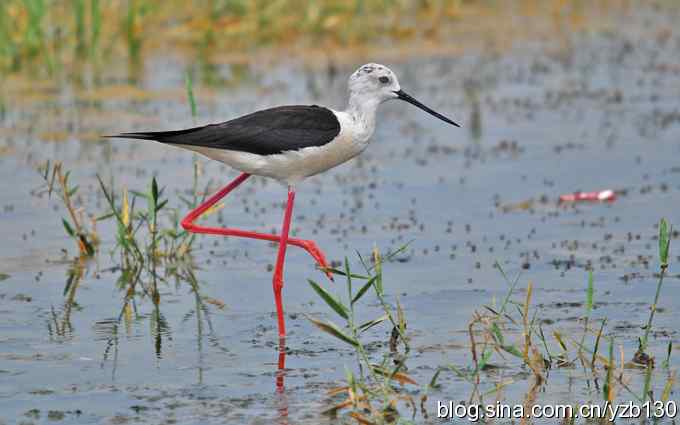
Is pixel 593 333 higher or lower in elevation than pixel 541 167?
lower

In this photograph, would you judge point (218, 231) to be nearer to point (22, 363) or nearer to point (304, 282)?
point (304, 282)

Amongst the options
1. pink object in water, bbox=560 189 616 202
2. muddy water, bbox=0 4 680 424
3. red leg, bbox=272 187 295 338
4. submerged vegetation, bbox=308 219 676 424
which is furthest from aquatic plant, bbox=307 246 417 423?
pink object in water, bbox=560 189 616 202

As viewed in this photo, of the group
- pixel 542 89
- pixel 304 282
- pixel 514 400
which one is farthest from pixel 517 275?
pixel 542 89

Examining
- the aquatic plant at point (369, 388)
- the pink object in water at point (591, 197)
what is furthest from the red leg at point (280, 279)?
the pink object in water at point (591, 197)

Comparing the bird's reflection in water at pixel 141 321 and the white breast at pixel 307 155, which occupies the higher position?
the white breast at pixel 307 155

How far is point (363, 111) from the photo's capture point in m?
7.61

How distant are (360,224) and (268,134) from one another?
6.26 ft

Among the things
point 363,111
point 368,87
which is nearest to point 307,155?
point 363,111

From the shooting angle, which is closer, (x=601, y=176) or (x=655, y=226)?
(x=655, y=226)

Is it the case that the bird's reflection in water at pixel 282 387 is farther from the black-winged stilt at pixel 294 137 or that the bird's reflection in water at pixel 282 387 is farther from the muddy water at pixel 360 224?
the black-winged stilt at pixel 294 137

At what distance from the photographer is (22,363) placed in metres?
6.48

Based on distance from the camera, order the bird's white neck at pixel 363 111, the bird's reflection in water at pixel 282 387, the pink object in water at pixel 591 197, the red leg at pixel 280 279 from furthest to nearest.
Answer: the pink object in water at pixel 591 197, the bird's white neck at pixel 363 111, the red leg at pixel 280 279, the bird's reflection in water at pixel 282 387

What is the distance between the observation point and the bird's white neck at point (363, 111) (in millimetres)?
7582

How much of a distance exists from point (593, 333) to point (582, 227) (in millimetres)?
2543
